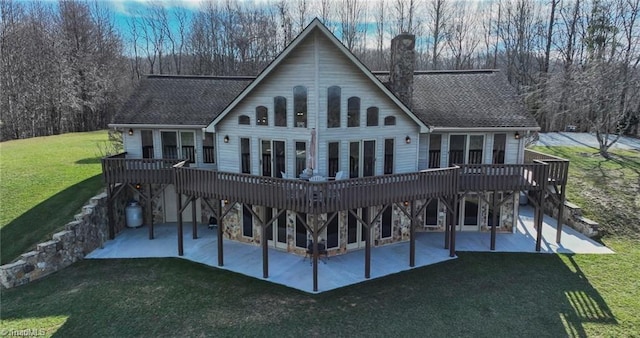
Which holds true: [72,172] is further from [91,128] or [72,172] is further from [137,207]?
[91,128]

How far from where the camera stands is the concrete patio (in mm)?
12828

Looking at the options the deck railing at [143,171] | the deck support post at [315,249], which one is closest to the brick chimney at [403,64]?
the deck support post at [315,249]

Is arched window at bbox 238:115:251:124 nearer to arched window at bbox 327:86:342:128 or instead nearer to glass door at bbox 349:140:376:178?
arched window at bbox 327:86:342:128

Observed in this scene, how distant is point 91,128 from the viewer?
4297 cm

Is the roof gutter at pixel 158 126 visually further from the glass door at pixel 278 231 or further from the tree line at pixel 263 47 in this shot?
the tree line at pixel 263 47

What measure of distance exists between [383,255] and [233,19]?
132 ft

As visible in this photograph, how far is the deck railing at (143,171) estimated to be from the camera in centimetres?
1544

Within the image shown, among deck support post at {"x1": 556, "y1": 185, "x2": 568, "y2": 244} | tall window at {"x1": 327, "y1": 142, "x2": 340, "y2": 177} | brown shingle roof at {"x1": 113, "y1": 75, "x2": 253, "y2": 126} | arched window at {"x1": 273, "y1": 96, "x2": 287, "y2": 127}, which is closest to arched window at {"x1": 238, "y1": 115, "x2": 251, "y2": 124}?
arched window at {"x1": 273, "y1": 96, "x2": 287, "y2": 127}

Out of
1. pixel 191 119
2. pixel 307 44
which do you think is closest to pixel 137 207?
pixel 191 119

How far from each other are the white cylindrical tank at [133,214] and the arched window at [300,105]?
9.05 metres

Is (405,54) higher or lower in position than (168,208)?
higher

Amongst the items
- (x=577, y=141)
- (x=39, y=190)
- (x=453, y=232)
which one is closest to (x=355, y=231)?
(x=453, y=232)

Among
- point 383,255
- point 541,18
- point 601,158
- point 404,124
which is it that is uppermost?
point 541,18

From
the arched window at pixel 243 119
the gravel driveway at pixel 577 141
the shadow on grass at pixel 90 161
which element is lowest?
→ the shadow on grass at pixel 90 161
